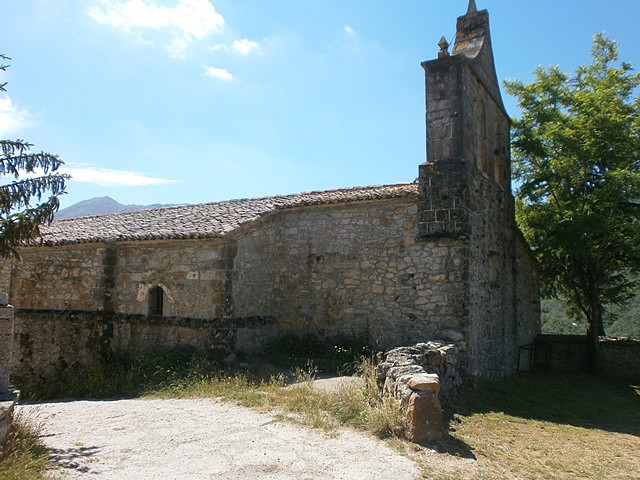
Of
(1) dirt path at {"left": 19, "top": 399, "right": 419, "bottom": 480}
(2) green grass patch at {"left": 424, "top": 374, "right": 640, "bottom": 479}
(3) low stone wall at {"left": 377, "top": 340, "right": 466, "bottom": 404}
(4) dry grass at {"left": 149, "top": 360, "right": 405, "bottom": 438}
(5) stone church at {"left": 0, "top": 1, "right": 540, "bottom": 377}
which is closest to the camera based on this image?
(1) dirt path at {"left": 19, "top": 399, "right": 419, "bottom": 480}

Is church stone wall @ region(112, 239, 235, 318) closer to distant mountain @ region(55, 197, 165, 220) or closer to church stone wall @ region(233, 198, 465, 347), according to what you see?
church stone wall @ region(233, 198, 465, 347)

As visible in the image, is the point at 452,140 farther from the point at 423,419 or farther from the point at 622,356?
the point at 622,356

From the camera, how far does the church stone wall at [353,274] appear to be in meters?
10.8

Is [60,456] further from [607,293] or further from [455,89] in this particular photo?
[607,293]

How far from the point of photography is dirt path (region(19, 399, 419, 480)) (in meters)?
5.10

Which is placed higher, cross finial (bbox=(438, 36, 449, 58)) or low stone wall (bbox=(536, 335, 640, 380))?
cross finial (bbox=(438, 36, 449, 58))

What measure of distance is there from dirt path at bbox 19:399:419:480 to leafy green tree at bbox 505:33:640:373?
11029mm

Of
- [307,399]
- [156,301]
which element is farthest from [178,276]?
[307,399]

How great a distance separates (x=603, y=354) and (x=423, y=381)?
12.5m

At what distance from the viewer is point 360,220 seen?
11.9 meters

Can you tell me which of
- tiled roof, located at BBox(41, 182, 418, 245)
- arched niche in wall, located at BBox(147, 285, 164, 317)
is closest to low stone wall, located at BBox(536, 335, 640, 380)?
tiled roof, located at BBox(41, 182, 418, 245)

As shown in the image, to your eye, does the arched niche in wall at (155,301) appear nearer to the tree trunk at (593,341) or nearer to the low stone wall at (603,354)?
the low stone wall at (603,354)

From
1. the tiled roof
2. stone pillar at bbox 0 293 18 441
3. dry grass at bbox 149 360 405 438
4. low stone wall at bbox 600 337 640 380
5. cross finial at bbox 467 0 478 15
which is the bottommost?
low stone wall at bbox 600 337 640 380

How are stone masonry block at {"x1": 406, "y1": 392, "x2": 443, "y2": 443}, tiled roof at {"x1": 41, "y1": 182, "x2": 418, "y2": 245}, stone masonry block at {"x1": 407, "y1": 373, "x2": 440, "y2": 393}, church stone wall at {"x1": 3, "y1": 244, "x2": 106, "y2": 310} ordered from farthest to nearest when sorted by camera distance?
church stone wall at {"x1": 3, "y1": 244, "x2": 106, "y2": 310}, tiled roof at {"x1": 41, "y1": 182, "x2": 418, "y2": 245}, stone masonry block at {"x1": 407, "y1": 373, "x2": 440, "y2": 393}, stone masonry block at {"x1": 406, "y1": 392, "x2": 443, "y2": 443}
